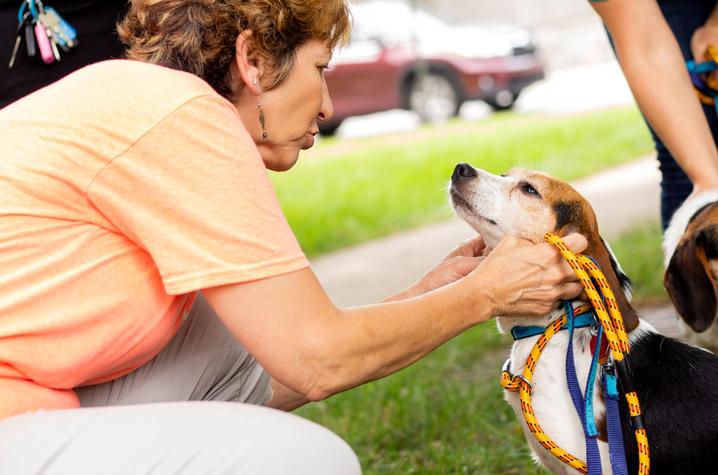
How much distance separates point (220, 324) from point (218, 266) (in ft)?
3.68

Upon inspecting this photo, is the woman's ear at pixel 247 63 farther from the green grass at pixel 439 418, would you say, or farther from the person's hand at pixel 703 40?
the person's hand at pixel 703 40

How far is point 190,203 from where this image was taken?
2.49m

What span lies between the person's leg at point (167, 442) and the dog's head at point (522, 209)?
3.47 feet

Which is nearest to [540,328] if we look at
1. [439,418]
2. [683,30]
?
[439,418]

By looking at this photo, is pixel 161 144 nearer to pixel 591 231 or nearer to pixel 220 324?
pixel 220 324

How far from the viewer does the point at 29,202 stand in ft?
8.35

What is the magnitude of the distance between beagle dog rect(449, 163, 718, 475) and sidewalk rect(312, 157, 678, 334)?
3.48 meters

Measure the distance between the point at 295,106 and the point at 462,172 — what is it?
80cm

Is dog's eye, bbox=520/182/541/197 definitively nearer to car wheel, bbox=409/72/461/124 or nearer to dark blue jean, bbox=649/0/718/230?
dark blue jean, bbox=649/0/718/230

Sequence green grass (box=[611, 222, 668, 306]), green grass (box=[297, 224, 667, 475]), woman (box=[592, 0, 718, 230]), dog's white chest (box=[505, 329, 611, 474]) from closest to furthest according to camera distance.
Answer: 1. dog's white chest (box=[505, 329, 611, 474])
2. woman (box=[592, 0, 718, 230])
3. green grass (box=[297, 224, 667, 475])
4. green grass (box=[611, 222, 668, 306])

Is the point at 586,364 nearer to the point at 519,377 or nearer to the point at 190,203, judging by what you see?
the point at 519,377

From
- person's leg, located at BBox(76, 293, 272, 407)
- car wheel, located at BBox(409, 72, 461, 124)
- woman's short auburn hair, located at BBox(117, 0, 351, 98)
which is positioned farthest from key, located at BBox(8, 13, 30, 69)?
car wheel, located at BBox(409, 72, 461, 124)

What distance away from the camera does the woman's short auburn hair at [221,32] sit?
2814 mm

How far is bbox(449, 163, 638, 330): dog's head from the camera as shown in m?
3.40
